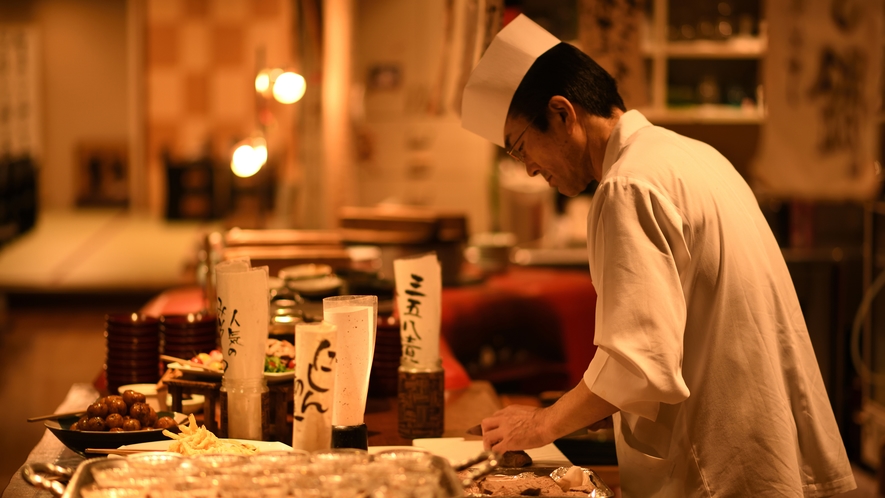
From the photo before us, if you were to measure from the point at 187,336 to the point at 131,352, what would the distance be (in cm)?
16

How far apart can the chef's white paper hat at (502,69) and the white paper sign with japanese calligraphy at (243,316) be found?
654 millimetres

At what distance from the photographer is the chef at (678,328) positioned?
4.89 feet

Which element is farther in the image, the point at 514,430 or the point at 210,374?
the point at 210,374

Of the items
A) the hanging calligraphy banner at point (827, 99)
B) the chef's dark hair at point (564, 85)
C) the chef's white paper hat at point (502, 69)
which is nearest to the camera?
A: the chef's dark hair at point (564, 85)

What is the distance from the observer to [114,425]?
169 centimetres

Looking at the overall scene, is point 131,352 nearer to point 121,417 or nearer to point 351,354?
point 121,417

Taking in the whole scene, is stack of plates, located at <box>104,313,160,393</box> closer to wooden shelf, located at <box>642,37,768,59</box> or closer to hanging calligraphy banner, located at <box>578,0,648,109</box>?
hanging calligraphy banner, located at <box>578,0,648,109</box>

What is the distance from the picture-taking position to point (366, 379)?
1.50 m

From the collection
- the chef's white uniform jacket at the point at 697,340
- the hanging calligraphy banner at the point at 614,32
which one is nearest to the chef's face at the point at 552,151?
the chef's white uniform jacket at the point at 697,340

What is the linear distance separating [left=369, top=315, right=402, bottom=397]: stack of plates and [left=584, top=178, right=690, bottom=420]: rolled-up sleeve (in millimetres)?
852

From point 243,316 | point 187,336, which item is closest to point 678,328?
point 243,316

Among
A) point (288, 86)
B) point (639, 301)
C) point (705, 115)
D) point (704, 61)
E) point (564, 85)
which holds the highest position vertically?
point (704, 61)

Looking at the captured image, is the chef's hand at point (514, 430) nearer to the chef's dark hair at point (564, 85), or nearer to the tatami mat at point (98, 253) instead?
the chef's dark hair at point (564, 85)

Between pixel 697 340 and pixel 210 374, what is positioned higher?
pixel 697 340
